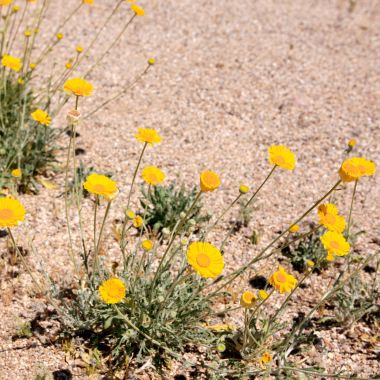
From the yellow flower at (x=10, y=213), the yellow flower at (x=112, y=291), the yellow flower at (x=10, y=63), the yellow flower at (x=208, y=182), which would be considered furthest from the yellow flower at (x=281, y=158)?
the yellow flower at (x=10, y=63)

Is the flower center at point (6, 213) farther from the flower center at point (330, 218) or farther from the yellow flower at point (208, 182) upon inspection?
the flower center at point (330, 218)

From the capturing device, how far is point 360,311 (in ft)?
10.5

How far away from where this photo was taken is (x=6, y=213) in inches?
→ 96.3

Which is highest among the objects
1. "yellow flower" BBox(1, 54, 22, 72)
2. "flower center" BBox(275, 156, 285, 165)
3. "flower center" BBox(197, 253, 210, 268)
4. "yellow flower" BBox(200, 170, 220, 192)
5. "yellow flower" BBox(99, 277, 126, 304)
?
"yellow flower" BBox(1, 54, 22, 72)

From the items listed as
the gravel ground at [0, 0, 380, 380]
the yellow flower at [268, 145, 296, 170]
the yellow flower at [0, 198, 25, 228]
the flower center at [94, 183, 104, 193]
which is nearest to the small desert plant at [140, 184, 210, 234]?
the gravel ground at [0, 0, 380, 380]

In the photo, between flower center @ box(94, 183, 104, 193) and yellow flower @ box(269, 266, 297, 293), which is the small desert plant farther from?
flower center @ box(94, 183, 104, 193)

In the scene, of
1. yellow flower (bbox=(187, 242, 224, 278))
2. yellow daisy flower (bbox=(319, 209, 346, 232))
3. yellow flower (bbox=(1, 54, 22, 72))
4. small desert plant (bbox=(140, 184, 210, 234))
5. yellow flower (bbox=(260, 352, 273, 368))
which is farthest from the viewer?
small desert plant (bbox=(140, 184, 210, 234))

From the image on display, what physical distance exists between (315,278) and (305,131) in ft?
6.41

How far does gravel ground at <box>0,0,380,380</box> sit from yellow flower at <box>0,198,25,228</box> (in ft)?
2.34

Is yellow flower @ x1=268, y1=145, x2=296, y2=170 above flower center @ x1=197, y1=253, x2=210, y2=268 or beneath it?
above

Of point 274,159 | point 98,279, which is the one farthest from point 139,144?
point 274,159

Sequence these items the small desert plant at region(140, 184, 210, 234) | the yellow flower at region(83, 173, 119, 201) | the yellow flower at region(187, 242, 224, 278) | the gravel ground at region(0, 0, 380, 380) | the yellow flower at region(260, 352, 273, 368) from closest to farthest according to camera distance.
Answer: the yellow flower at region(187, 242, 224, 278)
the yellow flower at region(83, 173, 119, 201)
the yellow flower at region(260, 352, 273, 368)
the gravel ground at region(0, 0, 380, 380)
the small desert plant at region(140, 184, 210, 234)

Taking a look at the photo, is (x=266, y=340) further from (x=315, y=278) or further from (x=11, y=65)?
(x=11, y=65)

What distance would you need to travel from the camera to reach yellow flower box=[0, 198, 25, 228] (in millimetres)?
2389
